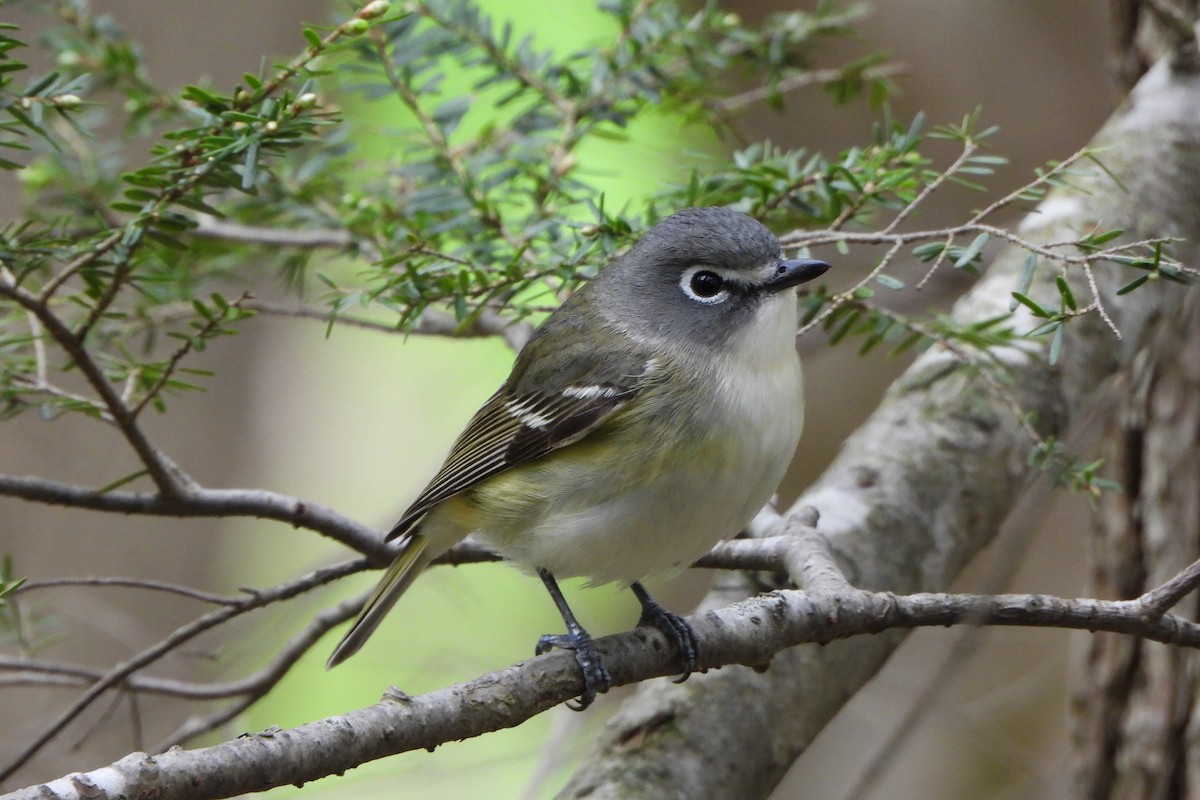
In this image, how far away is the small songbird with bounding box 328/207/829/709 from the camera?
2.30 m

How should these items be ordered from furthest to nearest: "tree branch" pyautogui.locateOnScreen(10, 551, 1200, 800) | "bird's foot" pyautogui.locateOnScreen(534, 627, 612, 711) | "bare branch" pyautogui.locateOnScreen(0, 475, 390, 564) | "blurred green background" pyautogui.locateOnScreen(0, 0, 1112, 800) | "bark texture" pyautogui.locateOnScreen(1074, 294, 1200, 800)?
"blurred green background" pyautogui.locateOnScreen(0, 0, 1112, 800)
"bark texture" pyautogui.locateOnScreen(1074, 294, 1200, 800)
"bare branch" pyautogui.locateOnScreen(0, 475, 390, 564)
"bird's foot" pyautogui.locateOnScreen(534, 627, 612, 711)
"tree branch" pyautogui.locateOnScreen(10, 551, 1200, 800)

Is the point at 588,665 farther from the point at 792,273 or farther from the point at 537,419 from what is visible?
the point at 792,273

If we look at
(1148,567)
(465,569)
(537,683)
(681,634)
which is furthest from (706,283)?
(465,569)

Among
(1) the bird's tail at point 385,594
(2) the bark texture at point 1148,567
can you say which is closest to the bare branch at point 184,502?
(1) the bird's tail at point 385,594

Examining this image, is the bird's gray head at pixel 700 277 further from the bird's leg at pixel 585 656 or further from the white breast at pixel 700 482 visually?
the bird's leg at pixel 585 656

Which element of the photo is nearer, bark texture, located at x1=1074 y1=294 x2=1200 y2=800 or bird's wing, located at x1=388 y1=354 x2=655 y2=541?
bird's wing, located at x1=388 y1=354 x2=655 y2=541

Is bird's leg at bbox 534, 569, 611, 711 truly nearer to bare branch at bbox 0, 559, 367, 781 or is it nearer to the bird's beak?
bare branch at bbox 0, 559, 367, 781

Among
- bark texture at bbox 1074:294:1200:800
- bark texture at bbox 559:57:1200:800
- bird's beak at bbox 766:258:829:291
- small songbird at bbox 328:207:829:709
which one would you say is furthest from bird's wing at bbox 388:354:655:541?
bark texture at bbox 1074:294:1200:800

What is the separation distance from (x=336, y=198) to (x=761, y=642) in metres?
2.10

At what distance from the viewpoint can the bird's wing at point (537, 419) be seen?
97.1 inches

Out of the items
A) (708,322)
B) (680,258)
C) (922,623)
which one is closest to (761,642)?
(922,623)

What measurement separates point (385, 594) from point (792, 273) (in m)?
1.25

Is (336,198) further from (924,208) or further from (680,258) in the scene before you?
(924,208)

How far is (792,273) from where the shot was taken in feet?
7.88
